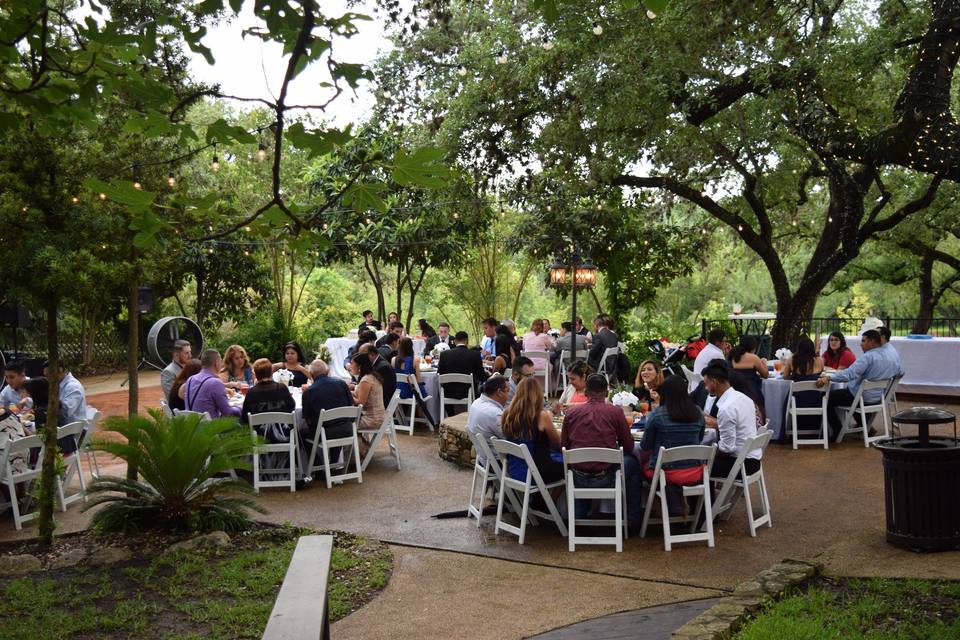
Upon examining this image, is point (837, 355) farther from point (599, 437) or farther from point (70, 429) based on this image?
point (70, 429)

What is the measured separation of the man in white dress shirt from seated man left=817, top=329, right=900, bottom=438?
3.61 metres

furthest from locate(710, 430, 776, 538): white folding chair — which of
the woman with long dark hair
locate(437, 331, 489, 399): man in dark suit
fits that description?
locate(437, 331, 489, 399): man in dark suit

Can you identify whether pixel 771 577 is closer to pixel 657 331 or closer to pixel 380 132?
Result: pixel 657 331

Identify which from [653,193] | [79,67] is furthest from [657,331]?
[79,67]

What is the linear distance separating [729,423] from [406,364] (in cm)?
593

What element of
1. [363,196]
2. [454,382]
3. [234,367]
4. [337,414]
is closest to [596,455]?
[337,414]

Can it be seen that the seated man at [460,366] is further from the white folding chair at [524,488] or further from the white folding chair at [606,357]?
the white folding chair at [524,488]

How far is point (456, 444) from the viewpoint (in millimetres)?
10078

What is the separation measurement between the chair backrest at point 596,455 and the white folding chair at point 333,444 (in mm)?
2935

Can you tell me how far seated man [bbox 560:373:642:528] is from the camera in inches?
268

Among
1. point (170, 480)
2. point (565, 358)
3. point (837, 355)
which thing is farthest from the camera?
point (565, 358)

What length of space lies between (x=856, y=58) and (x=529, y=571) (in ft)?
23.8

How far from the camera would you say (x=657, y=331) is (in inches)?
702

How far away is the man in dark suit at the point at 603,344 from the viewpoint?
14.7 m
